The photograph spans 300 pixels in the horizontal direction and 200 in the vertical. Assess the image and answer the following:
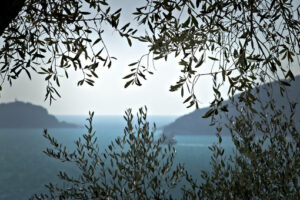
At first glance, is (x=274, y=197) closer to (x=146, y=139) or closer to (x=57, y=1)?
(x=146, y=139)

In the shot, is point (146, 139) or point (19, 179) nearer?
point (146, 139)

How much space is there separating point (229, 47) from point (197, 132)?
170729mm

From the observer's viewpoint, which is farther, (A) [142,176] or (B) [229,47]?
(A) [142,176]

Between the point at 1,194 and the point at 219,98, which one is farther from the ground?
the point at 219,98

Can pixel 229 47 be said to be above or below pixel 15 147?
above

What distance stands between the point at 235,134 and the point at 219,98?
276cm

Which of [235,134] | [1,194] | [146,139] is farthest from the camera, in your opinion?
[1,194]

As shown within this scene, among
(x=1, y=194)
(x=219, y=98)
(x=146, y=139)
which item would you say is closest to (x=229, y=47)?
(x=219, y=98)

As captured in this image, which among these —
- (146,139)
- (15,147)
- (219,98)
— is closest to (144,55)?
(219,98)

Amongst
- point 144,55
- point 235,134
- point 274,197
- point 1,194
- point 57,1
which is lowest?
point 1,194

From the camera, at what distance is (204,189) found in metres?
4.12

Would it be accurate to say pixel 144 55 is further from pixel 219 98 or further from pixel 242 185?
pixel 242 185

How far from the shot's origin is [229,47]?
265 cm

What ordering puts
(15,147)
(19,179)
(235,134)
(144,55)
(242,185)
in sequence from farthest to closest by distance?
(15,147) → (19,179) → (235,134) → (242,185) → (144,55)
